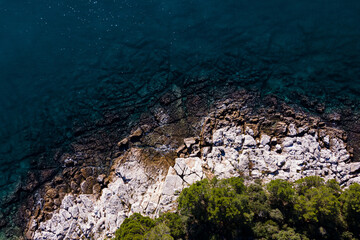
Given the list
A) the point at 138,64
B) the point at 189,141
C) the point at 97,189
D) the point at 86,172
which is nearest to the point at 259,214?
the point at 189,141

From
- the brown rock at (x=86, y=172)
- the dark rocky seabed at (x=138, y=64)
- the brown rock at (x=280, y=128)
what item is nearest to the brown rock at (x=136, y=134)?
A: the dark rocky seabed at (x=138, y=64)

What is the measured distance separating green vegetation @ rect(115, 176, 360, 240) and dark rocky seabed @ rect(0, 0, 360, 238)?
15398 millimetres

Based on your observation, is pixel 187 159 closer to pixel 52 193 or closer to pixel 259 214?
pixel 259 214

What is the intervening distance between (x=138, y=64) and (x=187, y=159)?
2182cm

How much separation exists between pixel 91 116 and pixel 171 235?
26825 millimetres

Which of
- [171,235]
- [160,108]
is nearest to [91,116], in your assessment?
[160,108]

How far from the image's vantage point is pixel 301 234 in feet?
89.3

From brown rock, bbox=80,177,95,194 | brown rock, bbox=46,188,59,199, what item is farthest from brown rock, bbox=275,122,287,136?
brown rock, bbox=46,188,59,199

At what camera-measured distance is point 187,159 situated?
1460 inches

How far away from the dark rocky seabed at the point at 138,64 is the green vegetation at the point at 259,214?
15398 mm

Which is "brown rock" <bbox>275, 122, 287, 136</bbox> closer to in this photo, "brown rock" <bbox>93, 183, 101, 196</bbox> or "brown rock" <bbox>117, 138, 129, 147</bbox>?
"brown rock" <bbox>117, 138, 129, 147</bbox>

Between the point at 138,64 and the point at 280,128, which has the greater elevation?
the point at 138,64

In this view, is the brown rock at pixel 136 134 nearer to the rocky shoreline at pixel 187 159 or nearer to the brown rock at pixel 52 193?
the rocky shoreline at pixel 187 159

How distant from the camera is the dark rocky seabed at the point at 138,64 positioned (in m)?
40.8
